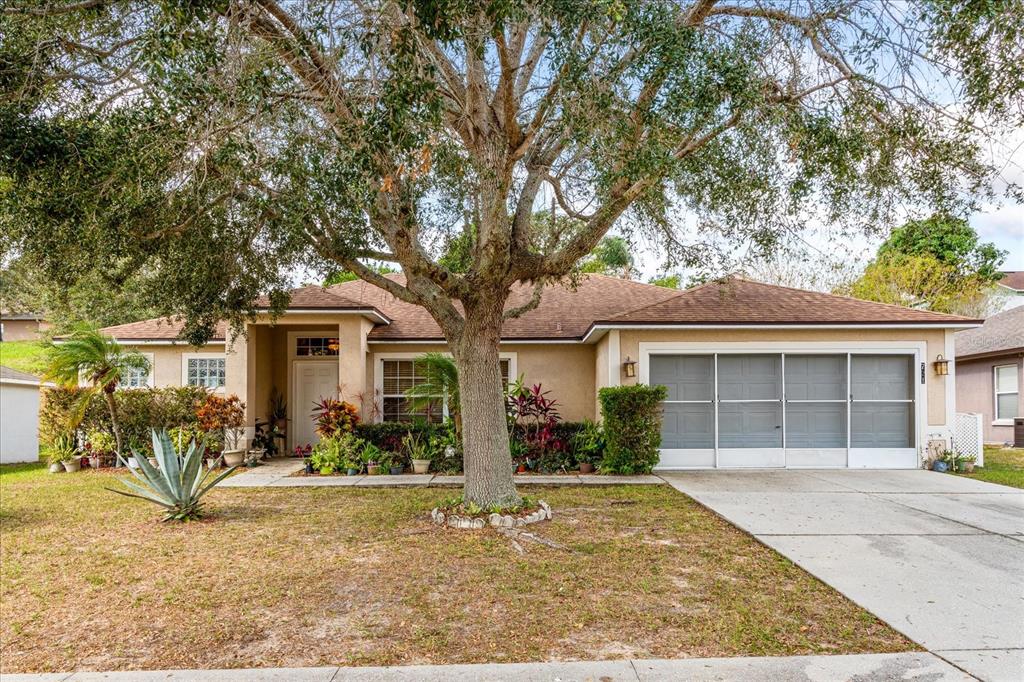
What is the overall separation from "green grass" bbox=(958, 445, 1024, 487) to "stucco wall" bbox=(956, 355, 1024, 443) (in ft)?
6.00

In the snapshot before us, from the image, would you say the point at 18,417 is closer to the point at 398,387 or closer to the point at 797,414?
the point at 398,387

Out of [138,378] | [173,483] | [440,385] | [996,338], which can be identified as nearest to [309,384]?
[138,378]

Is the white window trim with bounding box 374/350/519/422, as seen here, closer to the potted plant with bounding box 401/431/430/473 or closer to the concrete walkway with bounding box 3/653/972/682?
the potted plant with bounding box 401/431/430/473

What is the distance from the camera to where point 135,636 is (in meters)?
4.49

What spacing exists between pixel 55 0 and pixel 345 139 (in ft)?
10.8

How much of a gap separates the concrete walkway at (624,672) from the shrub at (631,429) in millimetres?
7533

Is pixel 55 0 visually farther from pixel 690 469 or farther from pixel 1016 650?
pixel 690 469

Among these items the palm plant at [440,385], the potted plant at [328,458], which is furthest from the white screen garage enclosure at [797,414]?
the potted plant at [328,458]

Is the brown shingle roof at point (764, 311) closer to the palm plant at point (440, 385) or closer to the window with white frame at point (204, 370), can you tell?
the palm plant at point (440, 385)

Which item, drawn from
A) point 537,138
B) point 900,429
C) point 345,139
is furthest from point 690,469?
point 345,139

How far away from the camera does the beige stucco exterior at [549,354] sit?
1246 centimetres

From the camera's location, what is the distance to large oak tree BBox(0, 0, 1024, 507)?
590cm

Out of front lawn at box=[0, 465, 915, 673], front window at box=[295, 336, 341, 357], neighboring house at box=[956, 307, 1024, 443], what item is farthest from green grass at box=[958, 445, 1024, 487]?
front window at box=[295, 336, 341, 357]

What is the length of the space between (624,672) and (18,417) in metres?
19.3
